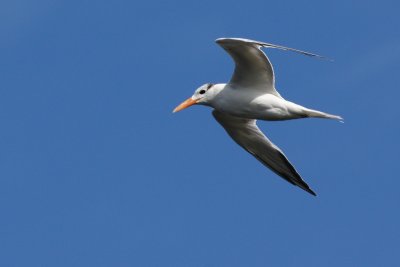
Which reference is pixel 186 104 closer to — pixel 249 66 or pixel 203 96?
pixel 203 96

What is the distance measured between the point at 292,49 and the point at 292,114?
11.0ft

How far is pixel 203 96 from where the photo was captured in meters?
22.9

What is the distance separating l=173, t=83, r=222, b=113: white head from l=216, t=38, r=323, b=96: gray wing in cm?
46

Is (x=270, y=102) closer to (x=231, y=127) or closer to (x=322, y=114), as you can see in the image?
(x=322, y=114)

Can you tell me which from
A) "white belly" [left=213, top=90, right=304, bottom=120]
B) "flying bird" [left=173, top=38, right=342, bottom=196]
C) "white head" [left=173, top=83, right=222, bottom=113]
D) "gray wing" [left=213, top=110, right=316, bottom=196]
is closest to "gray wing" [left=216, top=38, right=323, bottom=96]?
"flying bird" [left=173, top=38, right=342, bottom=196]

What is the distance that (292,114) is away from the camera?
21875 mm

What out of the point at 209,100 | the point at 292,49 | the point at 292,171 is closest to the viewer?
the point at 292,49

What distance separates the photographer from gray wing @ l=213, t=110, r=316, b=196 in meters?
24.4

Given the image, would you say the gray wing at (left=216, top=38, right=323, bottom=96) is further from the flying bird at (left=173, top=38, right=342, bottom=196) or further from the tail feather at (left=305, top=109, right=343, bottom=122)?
the tail feather at (left=305, top=109, right=343, bottom=122)

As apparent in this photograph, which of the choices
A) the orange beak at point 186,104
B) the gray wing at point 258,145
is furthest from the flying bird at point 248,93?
the gray wing at point 258,145

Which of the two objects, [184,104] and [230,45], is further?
[184,104]

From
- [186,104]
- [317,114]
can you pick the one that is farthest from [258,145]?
[317,114]

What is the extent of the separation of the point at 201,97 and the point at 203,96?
0.25 feet

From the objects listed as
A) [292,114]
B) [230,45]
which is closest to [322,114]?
[292,114]
